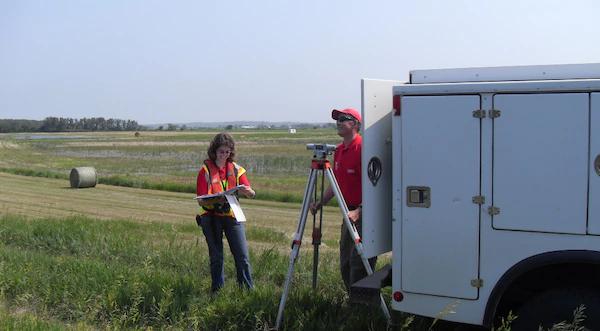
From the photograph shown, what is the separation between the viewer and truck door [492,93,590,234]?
13.0 feet

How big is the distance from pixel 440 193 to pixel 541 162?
0.68 meters

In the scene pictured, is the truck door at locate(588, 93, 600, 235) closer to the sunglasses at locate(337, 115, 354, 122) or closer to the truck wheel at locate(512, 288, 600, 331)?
the truck wheel at locate(512, 288, 600, 331)

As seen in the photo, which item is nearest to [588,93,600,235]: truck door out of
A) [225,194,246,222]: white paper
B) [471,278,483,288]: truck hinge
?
[471,278,483,288]: truck hinge

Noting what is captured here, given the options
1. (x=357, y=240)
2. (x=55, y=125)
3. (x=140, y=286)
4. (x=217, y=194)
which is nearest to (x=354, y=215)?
(x=357, y=240)

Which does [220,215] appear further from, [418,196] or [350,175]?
[418,196]

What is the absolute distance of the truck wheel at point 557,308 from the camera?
411 cm

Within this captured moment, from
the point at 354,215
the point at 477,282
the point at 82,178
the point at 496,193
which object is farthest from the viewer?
the point at 82,178

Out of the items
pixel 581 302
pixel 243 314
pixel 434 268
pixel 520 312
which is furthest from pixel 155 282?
pixel 581 302

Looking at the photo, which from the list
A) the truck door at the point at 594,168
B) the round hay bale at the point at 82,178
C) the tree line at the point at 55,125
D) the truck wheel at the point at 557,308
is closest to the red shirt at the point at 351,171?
the truck wheel at the point at 557,308

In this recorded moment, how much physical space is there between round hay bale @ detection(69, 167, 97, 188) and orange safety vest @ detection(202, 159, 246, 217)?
19.8 m

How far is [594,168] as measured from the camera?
3920 mm

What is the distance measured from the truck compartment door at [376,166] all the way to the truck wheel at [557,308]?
3.75 feet

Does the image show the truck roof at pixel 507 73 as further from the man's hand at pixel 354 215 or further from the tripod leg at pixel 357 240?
the man's hand at pixel 354 215

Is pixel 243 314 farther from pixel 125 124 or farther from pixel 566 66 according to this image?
pixel 125 124
